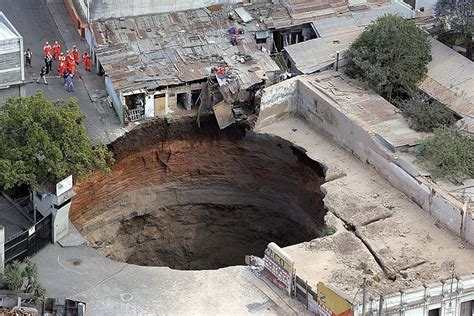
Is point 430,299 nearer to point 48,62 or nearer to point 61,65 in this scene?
point 61,65

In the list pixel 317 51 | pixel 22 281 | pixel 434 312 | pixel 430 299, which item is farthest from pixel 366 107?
pixel 22 281

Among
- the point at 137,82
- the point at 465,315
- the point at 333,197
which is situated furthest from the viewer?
the point at 137,82

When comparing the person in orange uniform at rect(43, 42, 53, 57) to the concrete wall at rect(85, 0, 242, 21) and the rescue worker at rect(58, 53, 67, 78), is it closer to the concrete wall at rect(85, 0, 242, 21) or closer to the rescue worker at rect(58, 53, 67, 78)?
the rescue worker at rect(58, 53, 67, 78)

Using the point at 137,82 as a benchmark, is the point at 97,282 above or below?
below

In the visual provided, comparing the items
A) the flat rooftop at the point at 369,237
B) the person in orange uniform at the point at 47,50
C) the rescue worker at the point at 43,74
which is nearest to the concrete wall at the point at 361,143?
the flat rooftop at the point at 369,237

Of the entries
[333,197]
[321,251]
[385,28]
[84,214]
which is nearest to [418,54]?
[385,28]

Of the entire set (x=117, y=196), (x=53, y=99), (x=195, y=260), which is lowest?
(x=195, y=260)

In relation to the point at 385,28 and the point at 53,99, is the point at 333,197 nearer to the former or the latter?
the point at 385,28
